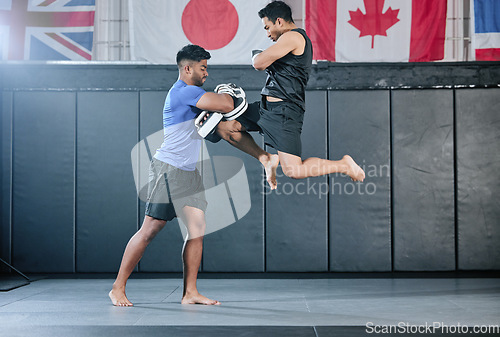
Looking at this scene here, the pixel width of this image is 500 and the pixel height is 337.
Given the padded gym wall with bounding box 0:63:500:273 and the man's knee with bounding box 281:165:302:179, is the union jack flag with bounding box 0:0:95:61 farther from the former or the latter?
the man's knee with bounding box 281:165:302:179

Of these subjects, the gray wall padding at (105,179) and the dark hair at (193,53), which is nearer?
the dark hair at (193,53)

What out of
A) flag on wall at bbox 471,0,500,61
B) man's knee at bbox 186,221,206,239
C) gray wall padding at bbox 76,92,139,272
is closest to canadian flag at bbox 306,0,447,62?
flag on wall at bbox 471,0,500,61

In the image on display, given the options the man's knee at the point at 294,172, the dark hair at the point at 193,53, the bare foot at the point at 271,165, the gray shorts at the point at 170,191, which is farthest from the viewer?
the dark hair at the point at 193,53

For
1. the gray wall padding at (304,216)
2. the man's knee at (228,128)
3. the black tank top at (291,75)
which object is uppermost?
the black tank top at (291,75)

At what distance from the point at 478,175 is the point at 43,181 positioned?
5.49m

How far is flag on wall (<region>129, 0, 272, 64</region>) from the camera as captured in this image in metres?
6.66

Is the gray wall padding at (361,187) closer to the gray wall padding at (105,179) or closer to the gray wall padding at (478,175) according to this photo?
the gray wall padding at (478,175)

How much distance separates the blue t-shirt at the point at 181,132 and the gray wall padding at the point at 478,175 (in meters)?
3.94

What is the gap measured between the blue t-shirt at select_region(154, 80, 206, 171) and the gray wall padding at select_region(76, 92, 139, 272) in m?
2.61

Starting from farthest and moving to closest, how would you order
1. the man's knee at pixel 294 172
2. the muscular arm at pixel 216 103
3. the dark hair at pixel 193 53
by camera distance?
1. the dark hair at pixel 193 53
2. the muscular arm at pixel 216 103
3. the man's knee at pixel 294 172

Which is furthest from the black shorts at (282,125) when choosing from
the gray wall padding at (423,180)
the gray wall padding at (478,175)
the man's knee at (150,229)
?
the gray wall padding at (478,175)

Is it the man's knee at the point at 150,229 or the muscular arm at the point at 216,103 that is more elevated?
the muscular arm at the point at 216,103

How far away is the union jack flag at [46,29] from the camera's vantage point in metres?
6.73

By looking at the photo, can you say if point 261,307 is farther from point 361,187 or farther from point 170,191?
point 361,187
